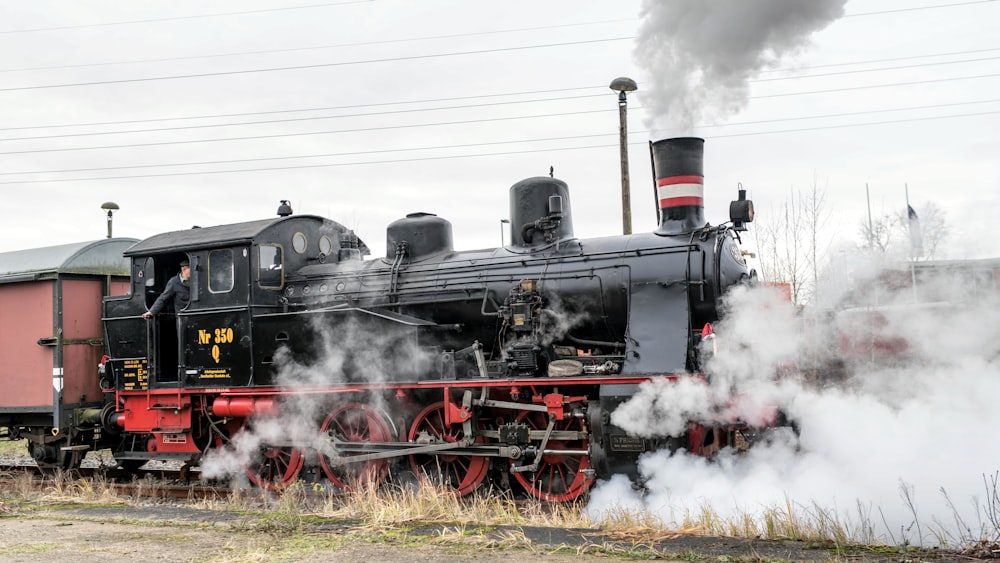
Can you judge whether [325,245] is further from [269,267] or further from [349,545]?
[349,545]

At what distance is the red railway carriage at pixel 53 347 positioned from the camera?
488 inches

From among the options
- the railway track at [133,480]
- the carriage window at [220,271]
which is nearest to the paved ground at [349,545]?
the railway track at [133,480]

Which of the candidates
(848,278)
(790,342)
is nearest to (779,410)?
(790,342)

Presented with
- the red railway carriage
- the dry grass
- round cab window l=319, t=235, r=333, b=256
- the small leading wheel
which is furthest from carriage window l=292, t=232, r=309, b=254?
the small leading wheel

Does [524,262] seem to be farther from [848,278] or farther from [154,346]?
[154,346]

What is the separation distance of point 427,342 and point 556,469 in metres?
2.07

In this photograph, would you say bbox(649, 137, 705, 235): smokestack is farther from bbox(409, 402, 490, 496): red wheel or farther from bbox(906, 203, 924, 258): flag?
bbox(409, 402, 490, 496): red wheel

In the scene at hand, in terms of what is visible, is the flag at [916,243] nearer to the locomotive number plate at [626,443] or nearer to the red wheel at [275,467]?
the locomotive number plate at [626,443]

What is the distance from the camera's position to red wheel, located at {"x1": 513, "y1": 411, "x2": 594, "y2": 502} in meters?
8.77

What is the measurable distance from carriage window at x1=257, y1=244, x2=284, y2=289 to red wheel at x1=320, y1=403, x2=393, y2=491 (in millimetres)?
2024

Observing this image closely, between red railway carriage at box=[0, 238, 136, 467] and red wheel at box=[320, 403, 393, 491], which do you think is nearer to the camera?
red wheel at box=[320, 403, 393, 491]

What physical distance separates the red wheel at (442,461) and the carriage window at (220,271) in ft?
10.4

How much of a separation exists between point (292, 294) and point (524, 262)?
10.7ft

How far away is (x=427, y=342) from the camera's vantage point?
32.2ft
